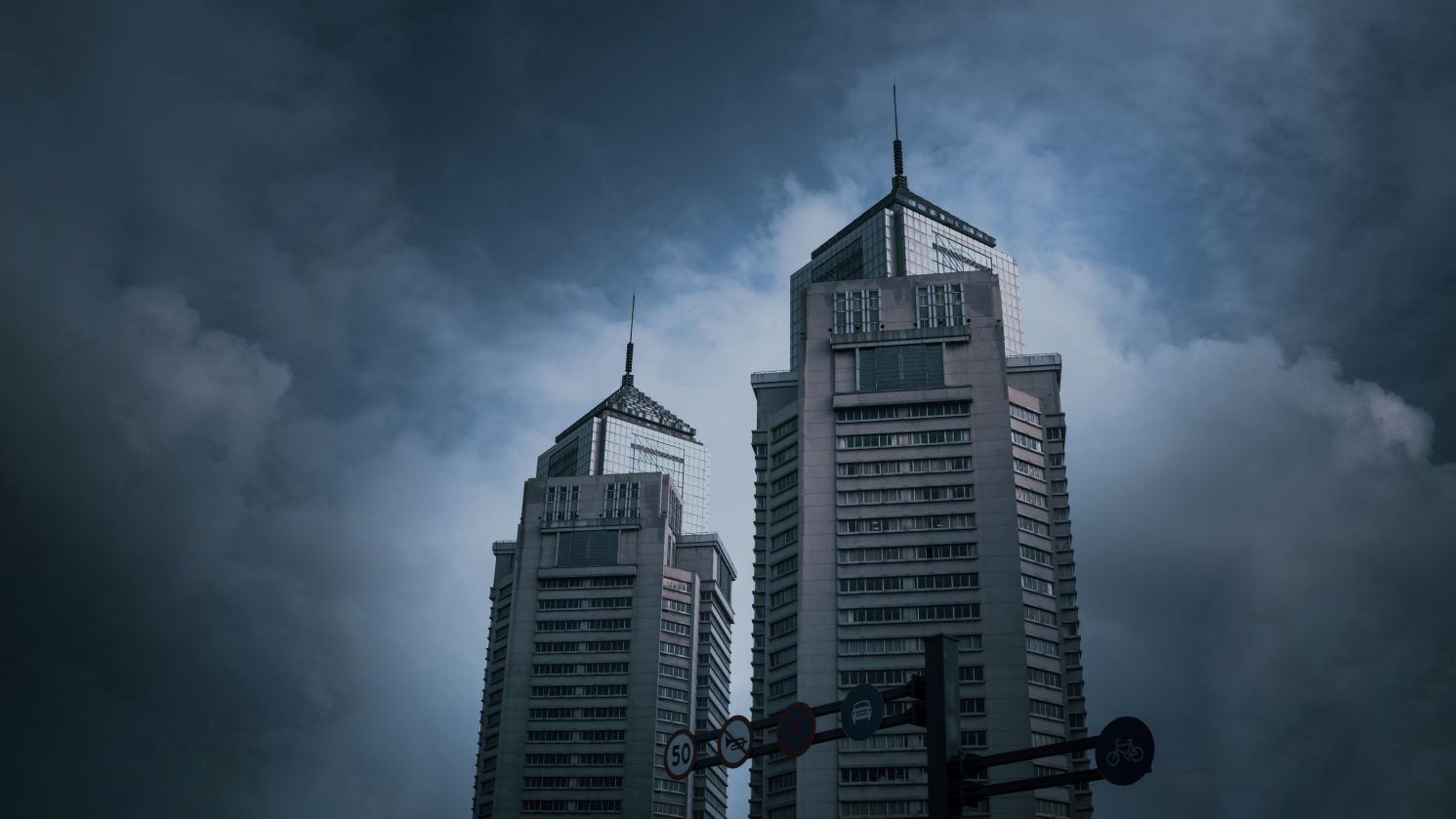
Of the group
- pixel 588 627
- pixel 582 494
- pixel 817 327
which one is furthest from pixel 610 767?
pixel 817 327

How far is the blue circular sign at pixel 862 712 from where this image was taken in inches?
1211

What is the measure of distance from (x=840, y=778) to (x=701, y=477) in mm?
89419

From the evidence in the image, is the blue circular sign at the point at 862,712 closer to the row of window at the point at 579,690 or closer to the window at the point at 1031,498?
the window at the point at 1031,498

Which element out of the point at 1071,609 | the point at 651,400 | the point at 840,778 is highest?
the point at 651,400

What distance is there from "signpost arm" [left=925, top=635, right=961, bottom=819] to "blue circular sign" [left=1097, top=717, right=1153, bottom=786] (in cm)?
472

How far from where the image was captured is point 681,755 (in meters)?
34.0

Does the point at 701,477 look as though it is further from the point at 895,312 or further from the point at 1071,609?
the point at 1071,609

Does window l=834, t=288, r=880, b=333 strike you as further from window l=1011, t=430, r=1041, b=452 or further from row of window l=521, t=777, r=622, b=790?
row of window l=521, t=777, r=622, b=790

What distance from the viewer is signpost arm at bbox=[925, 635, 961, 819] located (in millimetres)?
31250

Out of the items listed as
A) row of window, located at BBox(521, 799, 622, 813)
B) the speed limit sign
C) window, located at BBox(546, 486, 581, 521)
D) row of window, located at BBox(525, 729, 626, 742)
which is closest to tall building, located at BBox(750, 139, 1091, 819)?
row of window, located at BBox(521, 799, 622, 813)

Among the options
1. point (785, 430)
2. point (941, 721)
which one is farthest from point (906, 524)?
point (941, 721)

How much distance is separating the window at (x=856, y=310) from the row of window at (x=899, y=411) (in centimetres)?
983

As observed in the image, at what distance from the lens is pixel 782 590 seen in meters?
120

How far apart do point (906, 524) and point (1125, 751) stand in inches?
3519
